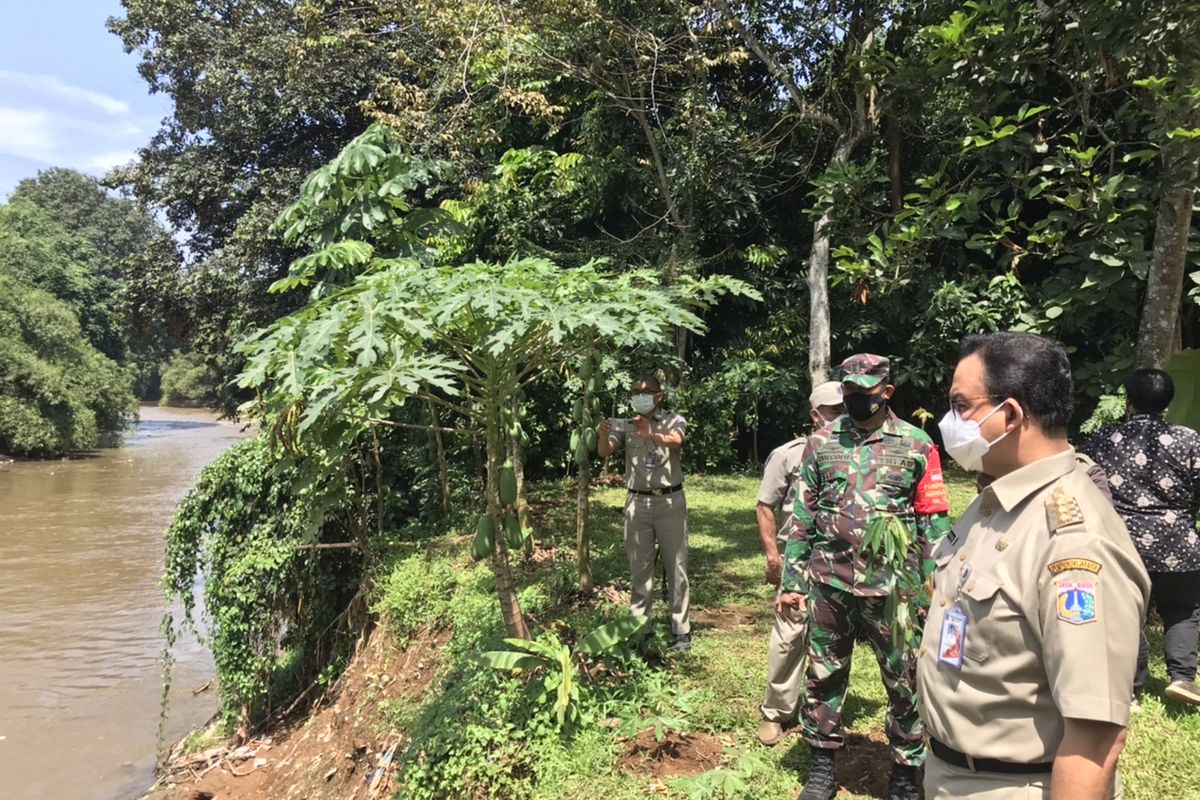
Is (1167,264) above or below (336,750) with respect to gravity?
above

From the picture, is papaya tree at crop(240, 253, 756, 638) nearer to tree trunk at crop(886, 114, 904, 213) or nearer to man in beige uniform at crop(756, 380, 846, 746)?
man in beige uniform at crop(756, 380, 846, 746)

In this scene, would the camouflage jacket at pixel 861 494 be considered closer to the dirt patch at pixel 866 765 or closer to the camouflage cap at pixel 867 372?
the camouflage cap at pixel 867 372

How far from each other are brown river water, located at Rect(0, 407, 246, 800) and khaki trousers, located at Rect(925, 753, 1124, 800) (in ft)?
23.2

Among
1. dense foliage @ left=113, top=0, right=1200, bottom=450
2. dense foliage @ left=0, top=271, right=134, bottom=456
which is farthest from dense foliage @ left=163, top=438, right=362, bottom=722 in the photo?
dense foliage @ left=0, top=271, right=134, bottom=456

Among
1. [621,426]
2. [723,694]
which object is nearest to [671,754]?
[723,694]

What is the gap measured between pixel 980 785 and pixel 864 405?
5.07ft

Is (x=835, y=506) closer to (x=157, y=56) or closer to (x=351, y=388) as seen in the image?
(x=351, y=388)

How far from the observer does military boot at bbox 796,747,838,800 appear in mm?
3000

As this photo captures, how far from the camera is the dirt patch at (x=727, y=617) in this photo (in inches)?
207

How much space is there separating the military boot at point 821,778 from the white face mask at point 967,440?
177cm

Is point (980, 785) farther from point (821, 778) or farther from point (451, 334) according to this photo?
point (451, 334)

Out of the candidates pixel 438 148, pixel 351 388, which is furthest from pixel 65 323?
pixel 351 388

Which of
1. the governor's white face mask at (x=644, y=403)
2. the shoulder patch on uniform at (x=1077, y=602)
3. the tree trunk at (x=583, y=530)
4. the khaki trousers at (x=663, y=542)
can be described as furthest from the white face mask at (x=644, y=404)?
the shoulder patch on uniform at (x=1077, y=602)

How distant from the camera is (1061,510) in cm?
152
